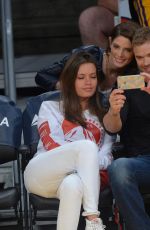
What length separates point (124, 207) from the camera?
4816 mm

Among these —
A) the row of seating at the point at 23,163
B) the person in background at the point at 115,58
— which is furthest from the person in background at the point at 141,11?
the row of seating at the point at 23,163

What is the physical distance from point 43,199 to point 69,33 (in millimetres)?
4271

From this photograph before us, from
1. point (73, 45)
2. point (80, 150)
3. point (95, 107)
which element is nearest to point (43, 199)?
point (80, 150)

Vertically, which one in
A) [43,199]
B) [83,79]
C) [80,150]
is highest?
[83,79]

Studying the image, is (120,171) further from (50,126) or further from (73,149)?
(50,126)

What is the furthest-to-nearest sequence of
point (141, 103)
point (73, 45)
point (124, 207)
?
point (73, 45) < point (141, 103) < point (124, 207)

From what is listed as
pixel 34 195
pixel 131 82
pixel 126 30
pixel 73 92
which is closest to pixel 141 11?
pixel 126 30

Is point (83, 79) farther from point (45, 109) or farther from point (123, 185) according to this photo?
point (123, 185)

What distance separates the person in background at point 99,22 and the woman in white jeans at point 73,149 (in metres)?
1.52

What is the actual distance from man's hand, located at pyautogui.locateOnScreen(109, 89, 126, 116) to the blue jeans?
32 cm

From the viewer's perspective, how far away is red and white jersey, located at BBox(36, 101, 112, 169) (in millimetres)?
5160

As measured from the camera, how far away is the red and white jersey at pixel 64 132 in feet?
16.9

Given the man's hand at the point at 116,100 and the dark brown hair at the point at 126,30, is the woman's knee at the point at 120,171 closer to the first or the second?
the man's hand at the point at 116,100

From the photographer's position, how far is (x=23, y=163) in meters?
5.36
